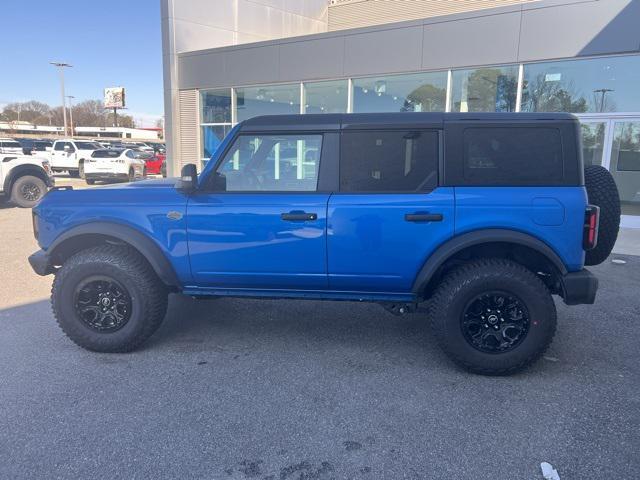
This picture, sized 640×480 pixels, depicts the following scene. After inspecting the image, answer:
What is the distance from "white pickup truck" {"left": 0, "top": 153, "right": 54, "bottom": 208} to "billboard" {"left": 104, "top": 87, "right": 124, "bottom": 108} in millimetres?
76080

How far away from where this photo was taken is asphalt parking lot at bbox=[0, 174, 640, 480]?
2566 millimetres

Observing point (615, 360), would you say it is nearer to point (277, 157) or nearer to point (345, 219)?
point (345, 219)

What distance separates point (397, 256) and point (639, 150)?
856cm

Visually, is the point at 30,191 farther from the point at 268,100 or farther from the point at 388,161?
the point at 388,161

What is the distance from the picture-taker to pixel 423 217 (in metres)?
3.46

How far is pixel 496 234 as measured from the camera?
3.41 metres

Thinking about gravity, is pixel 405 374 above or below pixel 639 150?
below

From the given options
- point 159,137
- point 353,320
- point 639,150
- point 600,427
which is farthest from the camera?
point 159,137

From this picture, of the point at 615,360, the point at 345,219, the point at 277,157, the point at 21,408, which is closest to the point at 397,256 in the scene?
the point at 345,219

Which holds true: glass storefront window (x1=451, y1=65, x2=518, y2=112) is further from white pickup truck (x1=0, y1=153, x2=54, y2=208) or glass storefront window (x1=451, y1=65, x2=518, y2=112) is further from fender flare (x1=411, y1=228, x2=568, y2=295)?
white pickup truck (x1=0, y1=153, x2=54, y2=208)

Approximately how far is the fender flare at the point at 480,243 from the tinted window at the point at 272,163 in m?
1.10

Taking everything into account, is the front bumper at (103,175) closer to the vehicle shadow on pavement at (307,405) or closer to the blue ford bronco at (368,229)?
the vehicle shadow on pavement at (307,405)

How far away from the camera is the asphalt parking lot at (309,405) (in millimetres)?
2566

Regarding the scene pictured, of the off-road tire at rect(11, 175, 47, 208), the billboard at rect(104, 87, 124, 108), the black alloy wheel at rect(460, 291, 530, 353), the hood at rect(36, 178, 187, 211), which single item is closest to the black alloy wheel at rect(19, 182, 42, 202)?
the off-road tire at rect(11, 175, 47, 208)
